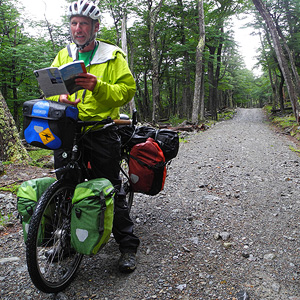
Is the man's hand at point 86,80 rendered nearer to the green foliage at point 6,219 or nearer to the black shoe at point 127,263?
the black shoe at point 127,263

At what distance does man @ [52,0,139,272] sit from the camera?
7.41ft

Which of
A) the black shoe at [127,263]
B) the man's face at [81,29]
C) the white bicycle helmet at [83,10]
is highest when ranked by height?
the white bicycle helmet at [83,10]

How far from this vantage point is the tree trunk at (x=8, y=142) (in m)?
5.58

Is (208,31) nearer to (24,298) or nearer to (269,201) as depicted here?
(269,201)

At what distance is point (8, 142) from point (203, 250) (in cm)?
490

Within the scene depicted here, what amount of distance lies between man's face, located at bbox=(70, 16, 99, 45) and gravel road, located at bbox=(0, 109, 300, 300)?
2.26 metres

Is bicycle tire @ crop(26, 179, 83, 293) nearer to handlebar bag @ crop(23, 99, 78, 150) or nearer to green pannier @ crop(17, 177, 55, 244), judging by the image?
green pannier @ crop(17, 177, 55, 244)

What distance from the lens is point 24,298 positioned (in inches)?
84.7

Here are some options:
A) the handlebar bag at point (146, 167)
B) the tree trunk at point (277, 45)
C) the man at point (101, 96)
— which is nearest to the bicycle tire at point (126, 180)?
the handlebar bag at point (146, 167)

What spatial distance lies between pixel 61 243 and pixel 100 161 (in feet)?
2.81

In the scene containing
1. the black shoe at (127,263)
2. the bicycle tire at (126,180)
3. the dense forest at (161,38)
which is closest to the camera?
the black shoe at (127,263)

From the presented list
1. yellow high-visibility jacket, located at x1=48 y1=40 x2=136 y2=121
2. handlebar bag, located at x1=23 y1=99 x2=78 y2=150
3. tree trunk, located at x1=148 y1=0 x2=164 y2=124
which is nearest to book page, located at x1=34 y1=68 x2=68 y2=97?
handlebar bag, located at x1=23 y1=99 x2=78 y2=150

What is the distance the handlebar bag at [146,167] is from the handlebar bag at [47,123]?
1161 mm

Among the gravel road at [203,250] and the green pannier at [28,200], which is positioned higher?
the green pannier at [28,200]
